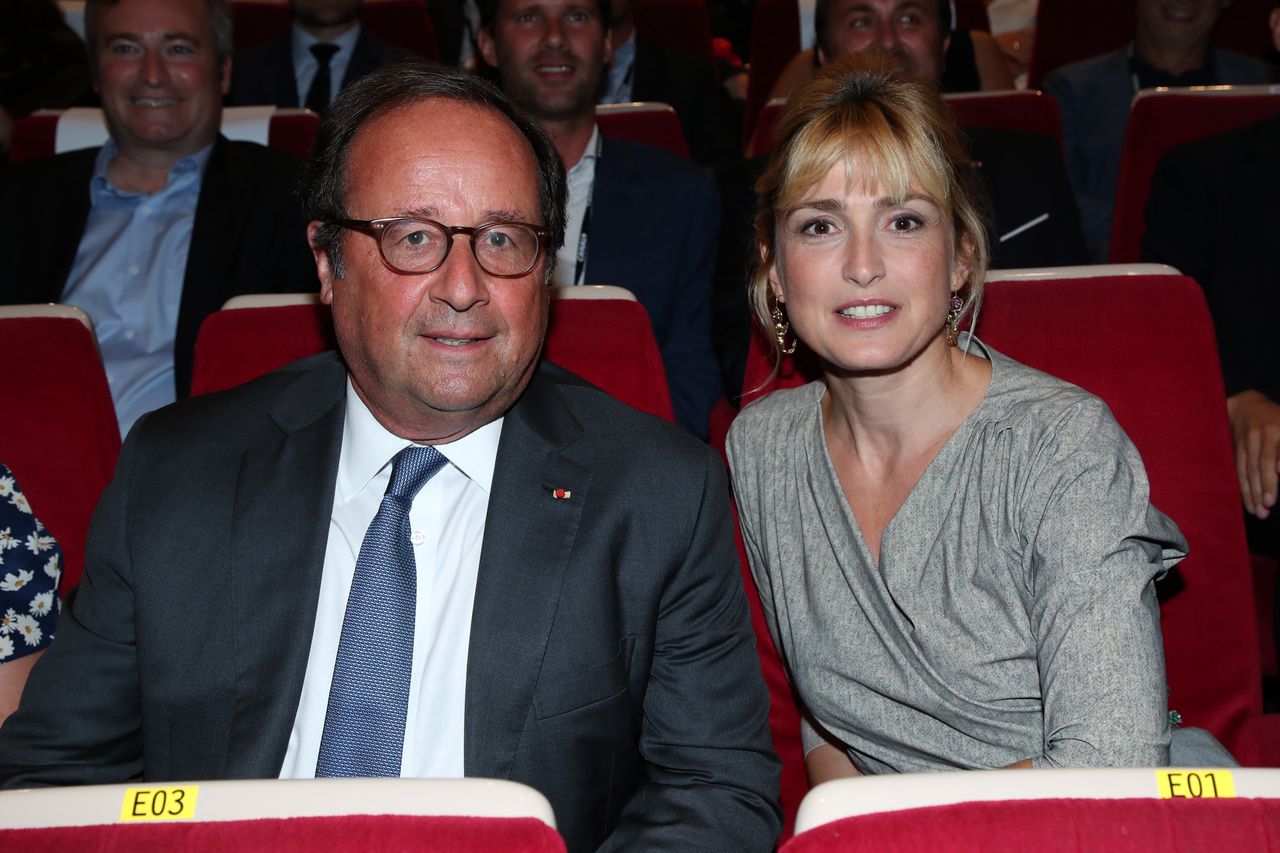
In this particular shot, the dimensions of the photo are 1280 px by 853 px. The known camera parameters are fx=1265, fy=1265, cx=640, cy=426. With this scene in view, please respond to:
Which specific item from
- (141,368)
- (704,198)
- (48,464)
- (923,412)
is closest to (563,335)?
(923,412)

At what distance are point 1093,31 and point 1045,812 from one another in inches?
171

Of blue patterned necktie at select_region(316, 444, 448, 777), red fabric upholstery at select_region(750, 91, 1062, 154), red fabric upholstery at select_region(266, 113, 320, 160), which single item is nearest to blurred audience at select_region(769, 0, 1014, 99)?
red fabric upholstery at select_region(750, 91, 1062, 154)

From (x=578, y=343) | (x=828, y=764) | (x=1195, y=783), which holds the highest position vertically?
(x=578, y=343)

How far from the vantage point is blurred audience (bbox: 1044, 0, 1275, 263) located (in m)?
3.84

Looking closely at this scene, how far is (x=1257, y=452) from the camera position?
2055mm

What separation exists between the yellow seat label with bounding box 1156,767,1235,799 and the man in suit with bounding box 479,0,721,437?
5.41 feet

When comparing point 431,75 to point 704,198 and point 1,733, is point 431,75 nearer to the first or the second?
point 1,733

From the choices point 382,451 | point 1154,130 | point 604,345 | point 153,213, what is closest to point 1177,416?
point 604,345

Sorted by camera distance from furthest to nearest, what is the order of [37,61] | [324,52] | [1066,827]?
[37,61]
[324,52]
[1066,827]

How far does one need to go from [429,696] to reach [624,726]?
0.22 meters

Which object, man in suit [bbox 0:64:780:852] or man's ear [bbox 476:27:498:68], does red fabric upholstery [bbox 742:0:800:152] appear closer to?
man's ear [bbox 476:27:498:68]

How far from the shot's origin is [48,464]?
6.23ft

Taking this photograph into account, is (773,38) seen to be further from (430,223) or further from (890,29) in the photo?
(430,223)

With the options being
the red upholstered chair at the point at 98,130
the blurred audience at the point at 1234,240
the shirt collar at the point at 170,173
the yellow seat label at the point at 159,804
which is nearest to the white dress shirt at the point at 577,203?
the red upholstered chair at the point at 98,130
